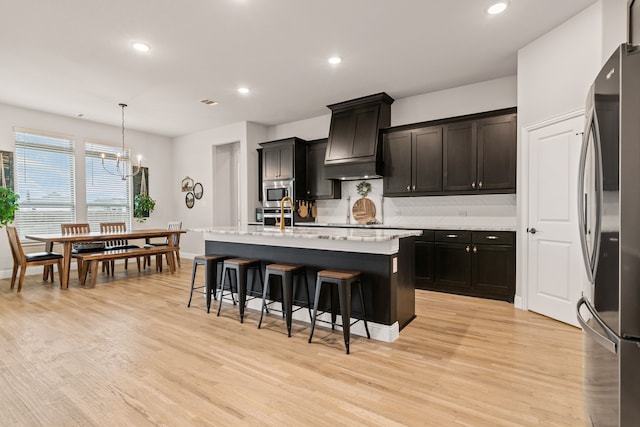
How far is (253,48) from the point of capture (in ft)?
12.4

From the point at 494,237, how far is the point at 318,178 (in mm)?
3242

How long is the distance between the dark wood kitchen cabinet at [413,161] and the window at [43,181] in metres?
6.14

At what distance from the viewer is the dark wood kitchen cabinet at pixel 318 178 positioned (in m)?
6.10

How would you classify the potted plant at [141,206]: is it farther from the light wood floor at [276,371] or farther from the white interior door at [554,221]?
the white interior door at [554,221]

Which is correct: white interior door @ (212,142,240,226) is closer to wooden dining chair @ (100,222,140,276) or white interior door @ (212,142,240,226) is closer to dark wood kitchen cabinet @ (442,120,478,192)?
wooden dining chair @ (100,222,140,276)

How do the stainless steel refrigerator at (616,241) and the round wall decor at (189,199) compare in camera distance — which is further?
the round wall decor at (189,199)

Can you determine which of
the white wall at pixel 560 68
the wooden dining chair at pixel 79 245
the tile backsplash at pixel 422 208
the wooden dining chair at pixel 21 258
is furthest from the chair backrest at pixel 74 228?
the white wall at pixel 560 68

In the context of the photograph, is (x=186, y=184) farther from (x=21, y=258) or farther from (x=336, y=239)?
(x=336, y=239)

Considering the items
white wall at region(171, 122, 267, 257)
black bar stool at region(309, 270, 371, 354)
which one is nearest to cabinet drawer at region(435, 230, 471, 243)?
black bar stool at region(309, 270, 371, 354)

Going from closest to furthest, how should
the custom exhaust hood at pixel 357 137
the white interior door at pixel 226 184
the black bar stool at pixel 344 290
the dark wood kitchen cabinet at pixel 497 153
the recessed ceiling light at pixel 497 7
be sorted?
the black bar stool at pixel 344 290 → the recessed ceiling light at pixel 497 7 → the dark wood kitchen cabinet at pixel 497 153 → the custom exhaust hood at pixel 357 137 → the white interior door at pixel 226 184

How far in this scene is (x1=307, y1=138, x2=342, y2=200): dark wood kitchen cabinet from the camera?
6.10 meters

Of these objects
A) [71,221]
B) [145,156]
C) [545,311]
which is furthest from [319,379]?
[145,156]

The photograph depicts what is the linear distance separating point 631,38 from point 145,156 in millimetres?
8328

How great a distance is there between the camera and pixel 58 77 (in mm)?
4508
